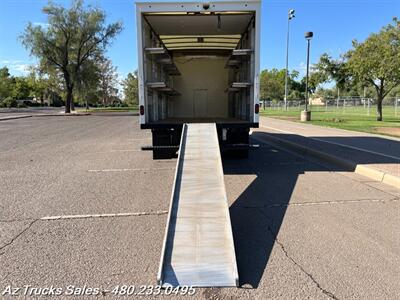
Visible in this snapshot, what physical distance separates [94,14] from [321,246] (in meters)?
48.5

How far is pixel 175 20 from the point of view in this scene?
898 cm

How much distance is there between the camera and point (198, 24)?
9438mm

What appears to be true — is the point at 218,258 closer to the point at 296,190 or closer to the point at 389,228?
the point at 389,228

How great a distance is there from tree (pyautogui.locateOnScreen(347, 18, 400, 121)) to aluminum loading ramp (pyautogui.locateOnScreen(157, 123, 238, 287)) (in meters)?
18.5

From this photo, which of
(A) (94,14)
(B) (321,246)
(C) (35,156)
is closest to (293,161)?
(B) (321,246)

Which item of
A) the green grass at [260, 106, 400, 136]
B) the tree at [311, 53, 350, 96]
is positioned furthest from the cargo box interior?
the tree at [311, 53, 350, 96]

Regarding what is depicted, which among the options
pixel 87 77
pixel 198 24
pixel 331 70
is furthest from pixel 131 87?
pixel 198 24

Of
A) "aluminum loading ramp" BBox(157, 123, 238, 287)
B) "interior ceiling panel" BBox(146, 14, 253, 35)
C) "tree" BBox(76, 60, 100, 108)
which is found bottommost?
"aluminum loading ramp" BBox(157, 123, 238, 287)

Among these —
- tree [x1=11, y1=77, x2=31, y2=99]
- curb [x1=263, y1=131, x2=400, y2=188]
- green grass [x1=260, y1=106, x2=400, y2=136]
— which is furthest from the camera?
tree [x1=11, y1=77, x2=31, y2=99]

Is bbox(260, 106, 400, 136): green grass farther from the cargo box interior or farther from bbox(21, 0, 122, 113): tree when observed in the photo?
bbox(21, 0, 122, 113): tree

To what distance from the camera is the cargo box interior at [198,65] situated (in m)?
8.45

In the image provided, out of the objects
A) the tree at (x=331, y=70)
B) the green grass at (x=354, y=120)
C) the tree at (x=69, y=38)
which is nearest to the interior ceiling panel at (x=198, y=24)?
the green grass at (x=354, y=120)

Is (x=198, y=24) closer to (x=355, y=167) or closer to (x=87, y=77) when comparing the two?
(x=355, y=167)

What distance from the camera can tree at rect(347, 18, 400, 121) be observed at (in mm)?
19859
